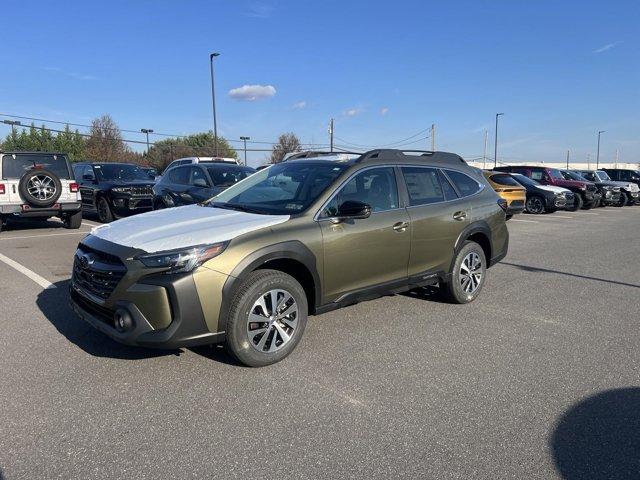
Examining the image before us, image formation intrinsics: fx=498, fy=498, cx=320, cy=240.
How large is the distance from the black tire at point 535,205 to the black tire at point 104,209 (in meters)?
15.3

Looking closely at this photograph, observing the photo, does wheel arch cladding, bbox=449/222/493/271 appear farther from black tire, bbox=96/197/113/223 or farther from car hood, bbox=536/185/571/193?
car hood, bbox=536/185/571/193

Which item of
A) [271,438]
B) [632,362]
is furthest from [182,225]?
[632,362]

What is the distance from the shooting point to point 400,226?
4.88m

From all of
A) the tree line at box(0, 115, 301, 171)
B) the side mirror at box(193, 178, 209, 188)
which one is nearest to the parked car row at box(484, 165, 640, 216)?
the side mirror at box(193, 178, 209, 188)

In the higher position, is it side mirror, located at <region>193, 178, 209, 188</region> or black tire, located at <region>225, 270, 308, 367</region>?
side mirror, located at <region>193, 178, 209, 188</region>

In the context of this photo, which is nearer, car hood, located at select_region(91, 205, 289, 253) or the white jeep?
car hood, located at select_region(91, 205, 289, 253)

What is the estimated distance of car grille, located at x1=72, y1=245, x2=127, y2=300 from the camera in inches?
144

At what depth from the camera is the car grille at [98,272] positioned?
12.0ft

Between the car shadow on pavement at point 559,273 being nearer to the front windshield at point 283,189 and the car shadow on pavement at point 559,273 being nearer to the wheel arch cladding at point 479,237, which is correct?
the wheel arch cladding at point 479,237

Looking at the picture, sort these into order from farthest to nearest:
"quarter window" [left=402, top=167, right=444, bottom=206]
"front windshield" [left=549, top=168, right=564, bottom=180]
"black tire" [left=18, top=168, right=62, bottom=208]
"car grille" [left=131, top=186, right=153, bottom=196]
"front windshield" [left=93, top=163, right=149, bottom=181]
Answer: "front windshield" [left=549, top=168, right=564, bottom=180]
"front windshield" [left=93, top=163, right=149, bottom=181]
"car grille" [left=131, top=186, right=153, bottom=196]
"black tire" [left=18, top=168, right=62, bottom=208]
"quarter window" [left=402, top=167, right=444, bottom=206]

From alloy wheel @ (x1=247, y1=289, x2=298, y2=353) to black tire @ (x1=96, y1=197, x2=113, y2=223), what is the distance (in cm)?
1071

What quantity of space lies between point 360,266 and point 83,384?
7.96 feet

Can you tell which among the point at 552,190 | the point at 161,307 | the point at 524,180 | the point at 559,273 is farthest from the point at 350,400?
the point at 524,180

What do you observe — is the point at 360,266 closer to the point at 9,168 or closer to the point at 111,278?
→ the point at 111,278
